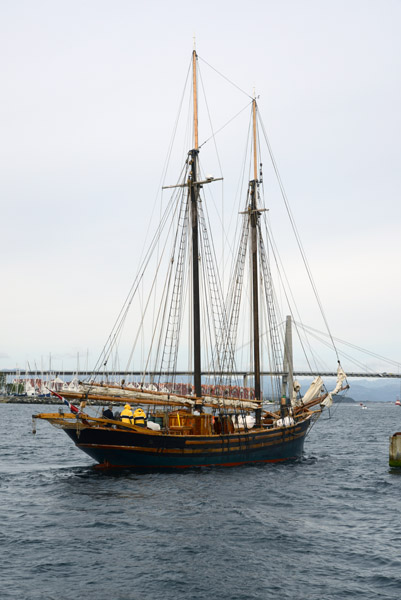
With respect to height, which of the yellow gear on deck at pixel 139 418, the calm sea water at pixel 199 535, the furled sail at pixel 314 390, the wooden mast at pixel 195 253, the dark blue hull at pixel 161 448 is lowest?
the calm sea water at pixel 199 535

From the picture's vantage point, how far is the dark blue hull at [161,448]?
33.0 meters

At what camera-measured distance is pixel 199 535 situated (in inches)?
845

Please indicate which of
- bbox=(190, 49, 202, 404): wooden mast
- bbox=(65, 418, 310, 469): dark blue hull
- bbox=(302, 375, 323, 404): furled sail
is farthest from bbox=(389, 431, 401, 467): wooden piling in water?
bbox=(190, 49, 202, 404): wooden mast

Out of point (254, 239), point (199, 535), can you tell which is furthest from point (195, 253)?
point (199, 535)

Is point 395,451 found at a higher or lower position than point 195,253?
lower

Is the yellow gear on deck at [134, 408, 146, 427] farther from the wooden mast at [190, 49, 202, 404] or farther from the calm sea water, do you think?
the wooden mast at [190, 49, 202, 404]

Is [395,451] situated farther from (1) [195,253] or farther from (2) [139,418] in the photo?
(1) [195,253]

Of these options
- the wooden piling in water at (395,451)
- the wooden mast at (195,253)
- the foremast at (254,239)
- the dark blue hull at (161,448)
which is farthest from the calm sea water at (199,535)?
the foremast at (254,239)

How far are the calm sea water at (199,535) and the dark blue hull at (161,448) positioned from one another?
769 mm

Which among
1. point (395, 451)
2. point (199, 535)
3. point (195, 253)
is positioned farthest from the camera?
point (195, 253)

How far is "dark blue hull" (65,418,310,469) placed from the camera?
108 feet

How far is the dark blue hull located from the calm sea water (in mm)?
769

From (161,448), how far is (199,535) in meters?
12.5

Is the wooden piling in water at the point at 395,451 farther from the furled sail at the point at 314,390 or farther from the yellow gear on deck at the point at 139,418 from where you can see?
the yellow gear on deck at the point at 139,418
